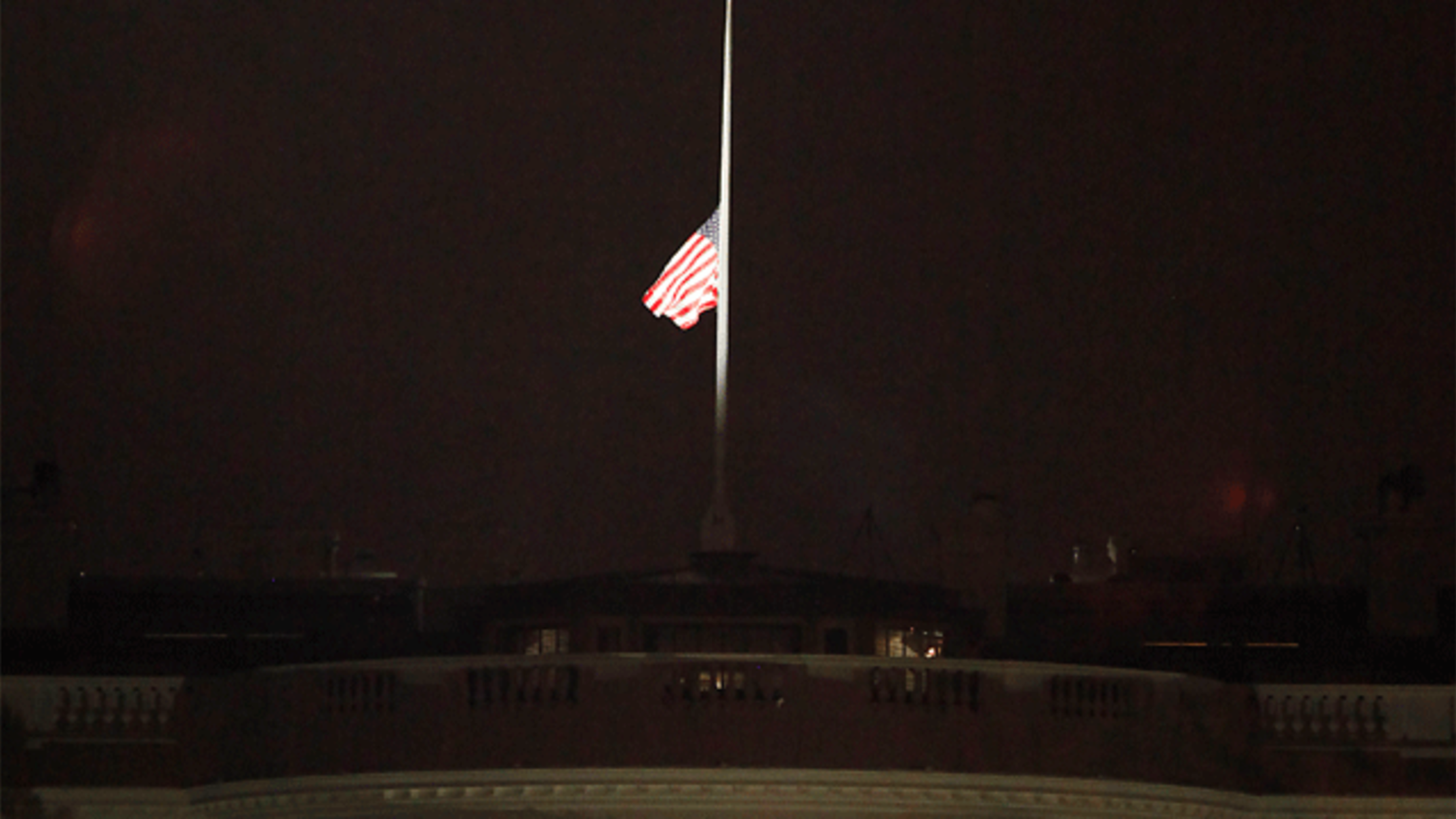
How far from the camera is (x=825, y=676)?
23.0 m

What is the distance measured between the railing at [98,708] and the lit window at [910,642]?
29.3 ft

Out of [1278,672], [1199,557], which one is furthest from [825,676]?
[1199,557]

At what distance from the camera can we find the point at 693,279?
3005cm

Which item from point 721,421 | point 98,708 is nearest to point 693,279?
point 721,421

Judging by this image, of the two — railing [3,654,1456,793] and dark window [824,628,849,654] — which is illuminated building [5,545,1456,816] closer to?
railing [3,654,1456,793]

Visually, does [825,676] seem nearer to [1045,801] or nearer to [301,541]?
[1045,801]

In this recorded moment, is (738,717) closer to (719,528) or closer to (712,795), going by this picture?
(712,795)

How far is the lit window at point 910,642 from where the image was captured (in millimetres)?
27812

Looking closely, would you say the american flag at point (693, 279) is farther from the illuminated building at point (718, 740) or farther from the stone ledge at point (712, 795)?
the stone ledge at point (712, 795)

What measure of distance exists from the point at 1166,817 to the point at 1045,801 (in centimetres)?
118

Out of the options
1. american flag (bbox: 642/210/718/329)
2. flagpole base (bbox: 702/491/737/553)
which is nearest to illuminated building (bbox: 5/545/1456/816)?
flagpole base (bbox: 702/491/737/553)

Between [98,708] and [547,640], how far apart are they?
649cm

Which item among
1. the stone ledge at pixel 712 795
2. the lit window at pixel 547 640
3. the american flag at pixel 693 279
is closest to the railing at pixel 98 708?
the stone ledge at pixel 712 795

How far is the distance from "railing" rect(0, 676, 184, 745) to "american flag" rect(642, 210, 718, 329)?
987 cm
